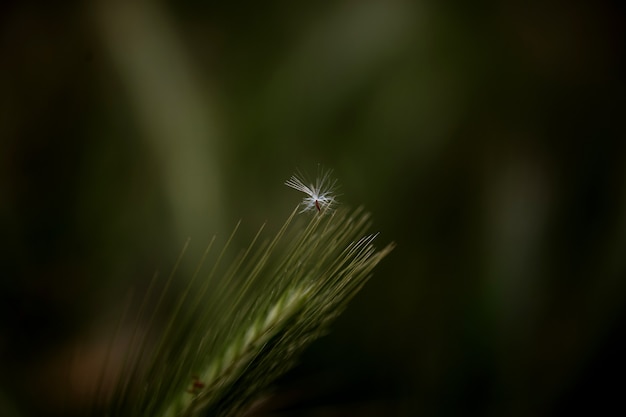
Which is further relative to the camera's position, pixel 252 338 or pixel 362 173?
pixel 362 173

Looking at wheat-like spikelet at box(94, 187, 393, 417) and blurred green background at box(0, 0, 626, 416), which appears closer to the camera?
wheat-like spikelet at box(94, 187, 393, 417)

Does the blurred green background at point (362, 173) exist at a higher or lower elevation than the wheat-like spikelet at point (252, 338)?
higher

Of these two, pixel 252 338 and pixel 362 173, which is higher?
pixel 362 173

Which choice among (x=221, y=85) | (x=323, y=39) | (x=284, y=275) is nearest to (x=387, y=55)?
(x=323, y=39)

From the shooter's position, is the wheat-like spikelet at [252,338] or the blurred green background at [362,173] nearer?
the wheat-like spikelet at [252,338]

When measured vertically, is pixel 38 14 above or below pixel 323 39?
above

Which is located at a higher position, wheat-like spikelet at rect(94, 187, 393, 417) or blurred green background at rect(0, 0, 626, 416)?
blurred green background at rect(0, 0, 626, 416)

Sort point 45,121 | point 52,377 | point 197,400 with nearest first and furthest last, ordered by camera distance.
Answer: point 197,400 → point 52,377 → point 45,121

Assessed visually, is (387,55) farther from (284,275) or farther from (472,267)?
(284,275)
